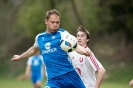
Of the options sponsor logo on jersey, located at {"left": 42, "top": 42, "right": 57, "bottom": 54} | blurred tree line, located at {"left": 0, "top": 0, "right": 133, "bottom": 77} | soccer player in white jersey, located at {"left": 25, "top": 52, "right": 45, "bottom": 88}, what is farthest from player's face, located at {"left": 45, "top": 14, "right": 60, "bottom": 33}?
blurred tree line, located at {"left": 0, "top": 0, "right": 133, "bottom": 77}

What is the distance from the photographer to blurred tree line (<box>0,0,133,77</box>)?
1380 inches

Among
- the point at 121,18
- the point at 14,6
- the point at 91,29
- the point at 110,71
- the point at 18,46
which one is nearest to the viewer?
the point at 110,71

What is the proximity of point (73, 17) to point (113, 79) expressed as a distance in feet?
36.7

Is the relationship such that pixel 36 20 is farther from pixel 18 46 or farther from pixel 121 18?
Result: pixel 121 18

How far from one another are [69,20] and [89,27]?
5.40 feet

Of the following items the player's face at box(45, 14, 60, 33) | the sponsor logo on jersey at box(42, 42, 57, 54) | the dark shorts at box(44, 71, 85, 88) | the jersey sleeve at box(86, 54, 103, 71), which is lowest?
the dark shorts at box(44, 71, 85, 88)

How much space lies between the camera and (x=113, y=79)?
29.9 meters

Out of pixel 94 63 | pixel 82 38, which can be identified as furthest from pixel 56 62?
pixel 82 38

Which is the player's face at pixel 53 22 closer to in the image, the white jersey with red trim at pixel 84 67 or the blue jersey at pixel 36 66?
the white jersey with red trim at pixel 84 67

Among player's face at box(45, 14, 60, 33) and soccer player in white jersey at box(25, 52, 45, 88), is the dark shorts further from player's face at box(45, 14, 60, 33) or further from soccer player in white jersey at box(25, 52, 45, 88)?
soccer player in white jersey at box(25, 52, 45, 88)

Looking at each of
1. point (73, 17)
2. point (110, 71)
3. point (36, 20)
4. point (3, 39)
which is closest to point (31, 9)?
point (36, 20)

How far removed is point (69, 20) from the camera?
1521 inches

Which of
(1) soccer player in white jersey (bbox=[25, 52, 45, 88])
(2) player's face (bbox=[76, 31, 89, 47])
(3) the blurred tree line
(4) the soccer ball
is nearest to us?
(4) the soccer ball

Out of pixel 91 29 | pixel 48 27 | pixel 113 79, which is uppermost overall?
pixel 48 27
